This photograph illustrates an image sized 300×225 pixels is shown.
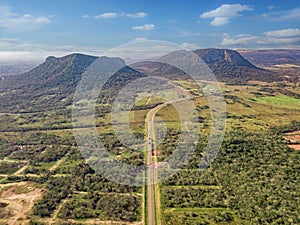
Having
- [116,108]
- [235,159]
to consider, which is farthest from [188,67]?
[235,159]

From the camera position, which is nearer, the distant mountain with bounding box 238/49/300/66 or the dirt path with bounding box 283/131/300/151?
the dirt path with bounding box 283/131/300/151

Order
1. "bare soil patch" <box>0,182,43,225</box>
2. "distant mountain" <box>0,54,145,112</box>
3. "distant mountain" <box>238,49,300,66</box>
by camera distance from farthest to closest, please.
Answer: "distant mountain" <box>238,49,300,66</box>, "distant mountain" <box>0,54,145,112</box>, "bare soil patch" <box>0,182,43,225</box>

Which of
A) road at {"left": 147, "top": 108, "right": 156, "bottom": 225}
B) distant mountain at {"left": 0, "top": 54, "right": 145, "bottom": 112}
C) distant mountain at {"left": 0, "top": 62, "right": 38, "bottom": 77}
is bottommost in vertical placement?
road at {"left": 147, "top": 108, "right": 156, "bottom": 225}

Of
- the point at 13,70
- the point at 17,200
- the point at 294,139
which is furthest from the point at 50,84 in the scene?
the point at 13,70

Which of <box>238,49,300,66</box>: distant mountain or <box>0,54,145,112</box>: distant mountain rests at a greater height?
<box>238,49,300,66</box>: distant mountain

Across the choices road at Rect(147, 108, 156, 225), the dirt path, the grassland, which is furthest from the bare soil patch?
the dirt path

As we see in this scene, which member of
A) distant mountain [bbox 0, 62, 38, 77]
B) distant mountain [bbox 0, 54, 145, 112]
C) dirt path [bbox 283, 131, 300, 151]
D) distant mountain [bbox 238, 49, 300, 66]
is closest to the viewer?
dirt path [bbox 283, 131, 300, 151]

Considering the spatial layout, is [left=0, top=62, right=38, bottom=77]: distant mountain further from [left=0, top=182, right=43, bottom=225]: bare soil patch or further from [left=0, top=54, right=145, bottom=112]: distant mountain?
[left=0, top=182, right=43, bottom=225]: bare soil patch
